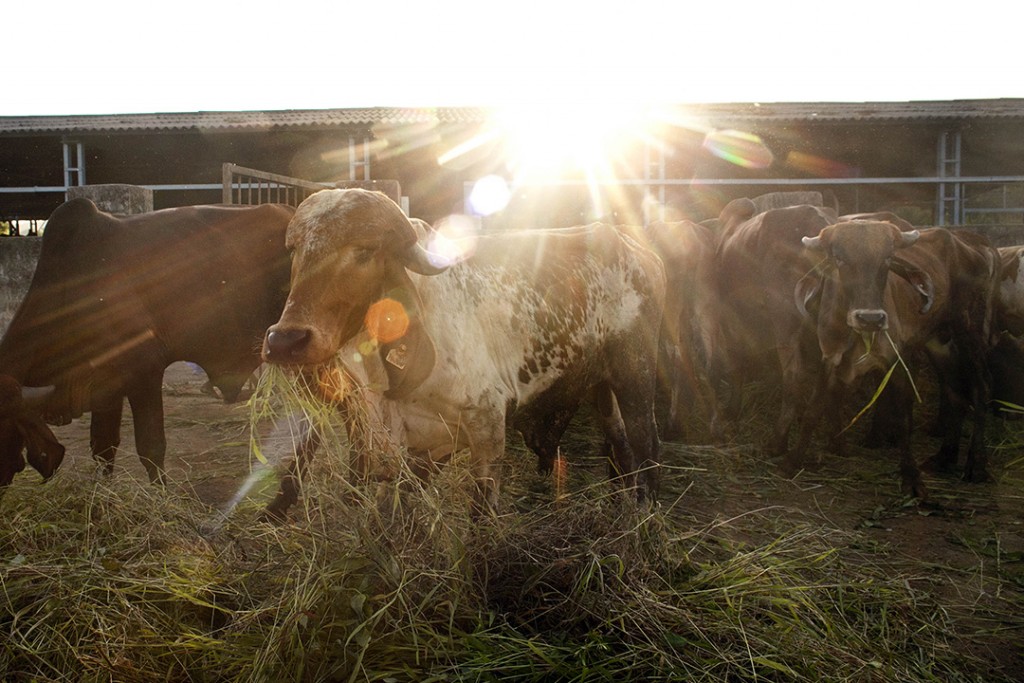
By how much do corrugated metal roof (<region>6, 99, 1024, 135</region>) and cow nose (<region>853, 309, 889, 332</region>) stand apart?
8.86 m

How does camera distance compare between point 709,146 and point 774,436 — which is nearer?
point 774,436

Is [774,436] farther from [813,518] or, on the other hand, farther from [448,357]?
[448,357]

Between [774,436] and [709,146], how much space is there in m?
10.4

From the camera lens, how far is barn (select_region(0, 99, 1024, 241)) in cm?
1334

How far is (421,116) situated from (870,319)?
10.1 metres

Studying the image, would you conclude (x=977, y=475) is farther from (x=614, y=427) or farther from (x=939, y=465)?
(x=614, y=427)

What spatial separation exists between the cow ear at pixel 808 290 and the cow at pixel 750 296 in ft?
0.79

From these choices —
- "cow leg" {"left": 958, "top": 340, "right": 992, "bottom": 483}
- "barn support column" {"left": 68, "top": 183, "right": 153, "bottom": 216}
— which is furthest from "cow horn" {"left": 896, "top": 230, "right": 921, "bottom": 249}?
"barn support column" {"left": 68, "top": 183, "right": 153, "bottom": 216}

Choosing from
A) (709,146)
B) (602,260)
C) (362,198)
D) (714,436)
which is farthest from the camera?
(709,146)

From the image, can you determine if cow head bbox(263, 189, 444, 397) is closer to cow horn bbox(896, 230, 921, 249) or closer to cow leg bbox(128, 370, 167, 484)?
cow leg bbox(128, 370, 167, 484)

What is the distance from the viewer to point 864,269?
5215 mm

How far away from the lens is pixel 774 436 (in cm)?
613

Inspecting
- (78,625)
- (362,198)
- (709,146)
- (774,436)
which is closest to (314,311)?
(362,198)

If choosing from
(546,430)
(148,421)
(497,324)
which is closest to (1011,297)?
(546,430)
